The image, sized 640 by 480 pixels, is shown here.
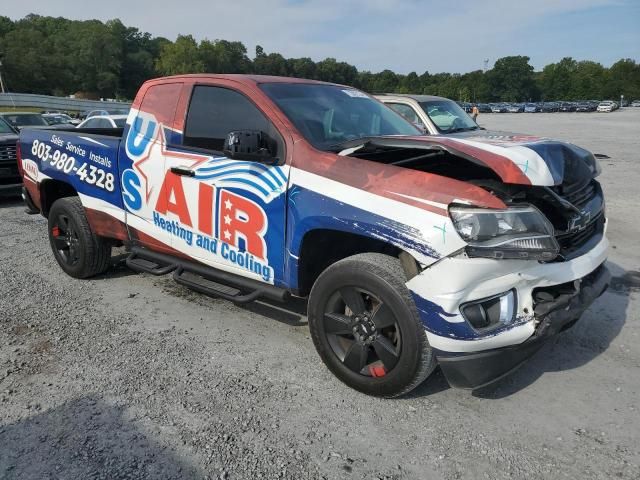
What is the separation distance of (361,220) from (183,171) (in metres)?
1.65

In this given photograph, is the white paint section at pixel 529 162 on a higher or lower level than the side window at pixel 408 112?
lower

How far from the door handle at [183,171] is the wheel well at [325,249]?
1129 mm

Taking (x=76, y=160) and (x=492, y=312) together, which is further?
(x=76, y=160)

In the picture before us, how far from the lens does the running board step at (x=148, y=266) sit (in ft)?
14.0

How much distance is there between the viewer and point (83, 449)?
2678 mm

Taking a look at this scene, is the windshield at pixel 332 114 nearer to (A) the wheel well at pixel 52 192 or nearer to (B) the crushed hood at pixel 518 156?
(B) the crushed hood at pixel 518 156

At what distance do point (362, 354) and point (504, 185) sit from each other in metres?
1.28

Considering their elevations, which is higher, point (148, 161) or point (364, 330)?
point (148, 161)

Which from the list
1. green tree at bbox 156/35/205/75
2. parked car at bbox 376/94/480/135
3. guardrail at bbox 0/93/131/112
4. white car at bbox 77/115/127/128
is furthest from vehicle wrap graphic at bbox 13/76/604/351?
green tree at bbox 156/35/205/75

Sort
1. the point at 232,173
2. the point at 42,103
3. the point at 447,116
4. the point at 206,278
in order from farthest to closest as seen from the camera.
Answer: the point at 42,103 → the point at 447,116 → the point at 206,278 → the point at 232,173

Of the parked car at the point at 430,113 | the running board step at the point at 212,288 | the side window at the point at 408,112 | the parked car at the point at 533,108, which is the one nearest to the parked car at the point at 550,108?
the parked car at the point at 533,108

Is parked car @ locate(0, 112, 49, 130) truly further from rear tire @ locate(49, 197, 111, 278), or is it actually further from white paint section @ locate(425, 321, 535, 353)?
white paint section @ locate(425, 321, 535, 353)

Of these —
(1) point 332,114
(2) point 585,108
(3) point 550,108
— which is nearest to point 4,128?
(1) point 332,114

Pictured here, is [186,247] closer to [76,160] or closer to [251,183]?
[251,183]
